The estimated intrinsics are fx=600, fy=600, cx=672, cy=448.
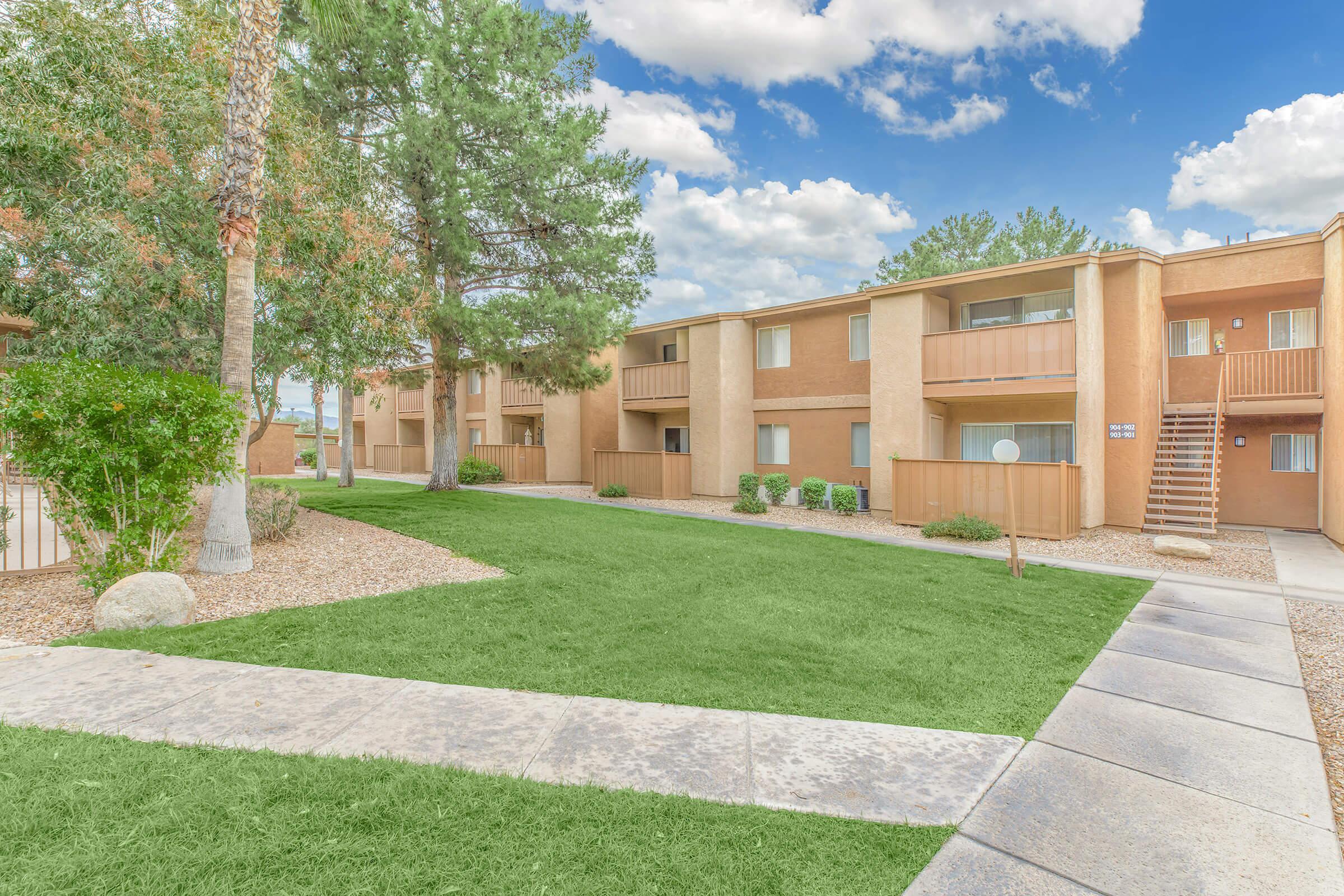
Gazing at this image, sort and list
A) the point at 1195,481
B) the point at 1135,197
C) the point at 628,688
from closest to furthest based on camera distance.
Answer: the point at 628,688, the point at 1195,481, the point at 1135,197

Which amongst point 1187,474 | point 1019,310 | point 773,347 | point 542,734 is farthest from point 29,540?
point 1187,474

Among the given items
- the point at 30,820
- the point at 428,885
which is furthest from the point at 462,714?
the point at 30,820

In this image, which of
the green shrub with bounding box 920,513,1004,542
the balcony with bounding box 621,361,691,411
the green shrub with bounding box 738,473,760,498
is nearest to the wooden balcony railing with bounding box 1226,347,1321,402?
the green shrub with bounding box 920,513,1004,542

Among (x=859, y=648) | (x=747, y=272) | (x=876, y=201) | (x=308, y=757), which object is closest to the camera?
(x=308, y=757)

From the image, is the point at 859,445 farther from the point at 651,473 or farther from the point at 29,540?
the point at 29,540

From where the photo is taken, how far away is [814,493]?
55.2 ft

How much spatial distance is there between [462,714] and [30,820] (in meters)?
2.03

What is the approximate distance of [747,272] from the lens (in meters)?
36.8

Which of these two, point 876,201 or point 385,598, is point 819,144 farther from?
point 385,598

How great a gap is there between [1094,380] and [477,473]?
21.0 meters

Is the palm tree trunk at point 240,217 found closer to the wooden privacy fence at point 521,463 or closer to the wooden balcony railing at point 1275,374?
the wooden privacy fence at point 521,463

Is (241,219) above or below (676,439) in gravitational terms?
above

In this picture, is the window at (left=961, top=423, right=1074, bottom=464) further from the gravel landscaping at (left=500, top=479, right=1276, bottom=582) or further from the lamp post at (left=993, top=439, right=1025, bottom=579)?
the lamp post at (left=993, top=439, right=1025, bottom=579)

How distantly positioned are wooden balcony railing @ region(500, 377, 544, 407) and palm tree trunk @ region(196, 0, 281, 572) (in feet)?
56.9
